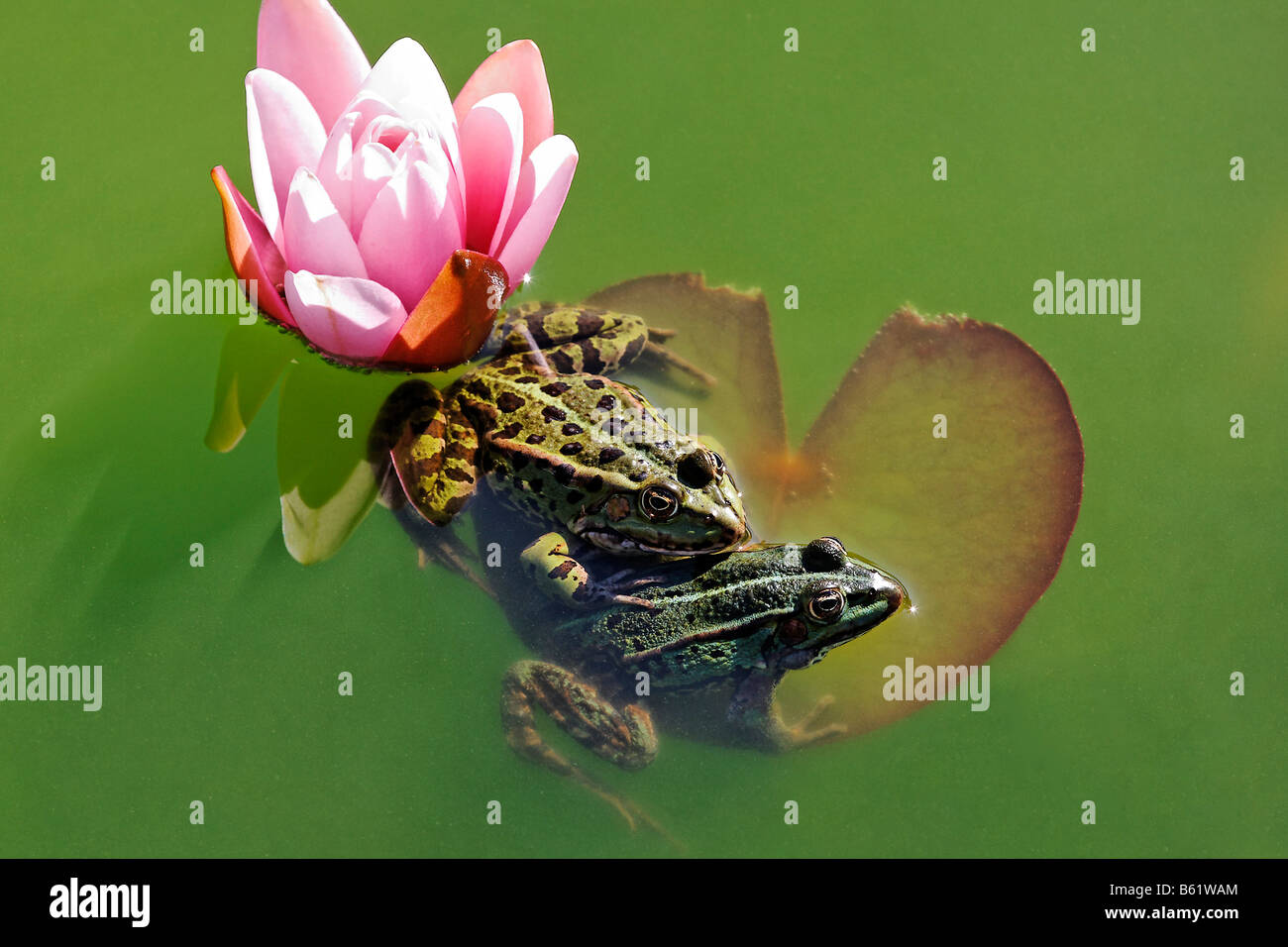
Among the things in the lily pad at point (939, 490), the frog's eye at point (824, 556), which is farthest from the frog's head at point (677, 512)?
the lily pad at point (939, 490)

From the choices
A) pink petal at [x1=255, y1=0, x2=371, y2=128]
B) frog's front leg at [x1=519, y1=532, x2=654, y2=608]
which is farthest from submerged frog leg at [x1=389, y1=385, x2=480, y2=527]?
pink petal at [x1=255, y1=0, x2=371, y2=128]

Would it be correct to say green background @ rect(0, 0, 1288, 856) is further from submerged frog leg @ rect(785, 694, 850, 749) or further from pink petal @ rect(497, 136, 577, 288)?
pink petal @ rect(497, 136, 577, 288)

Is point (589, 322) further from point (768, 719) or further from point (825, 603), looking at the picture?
point (768, 719)

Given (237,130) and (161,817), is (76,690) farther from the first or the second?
(237,130)

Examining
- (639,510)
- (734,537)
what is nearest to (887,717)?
(734,537)

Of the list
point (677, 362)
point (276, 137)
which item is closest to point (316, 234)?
point (276, 137)
